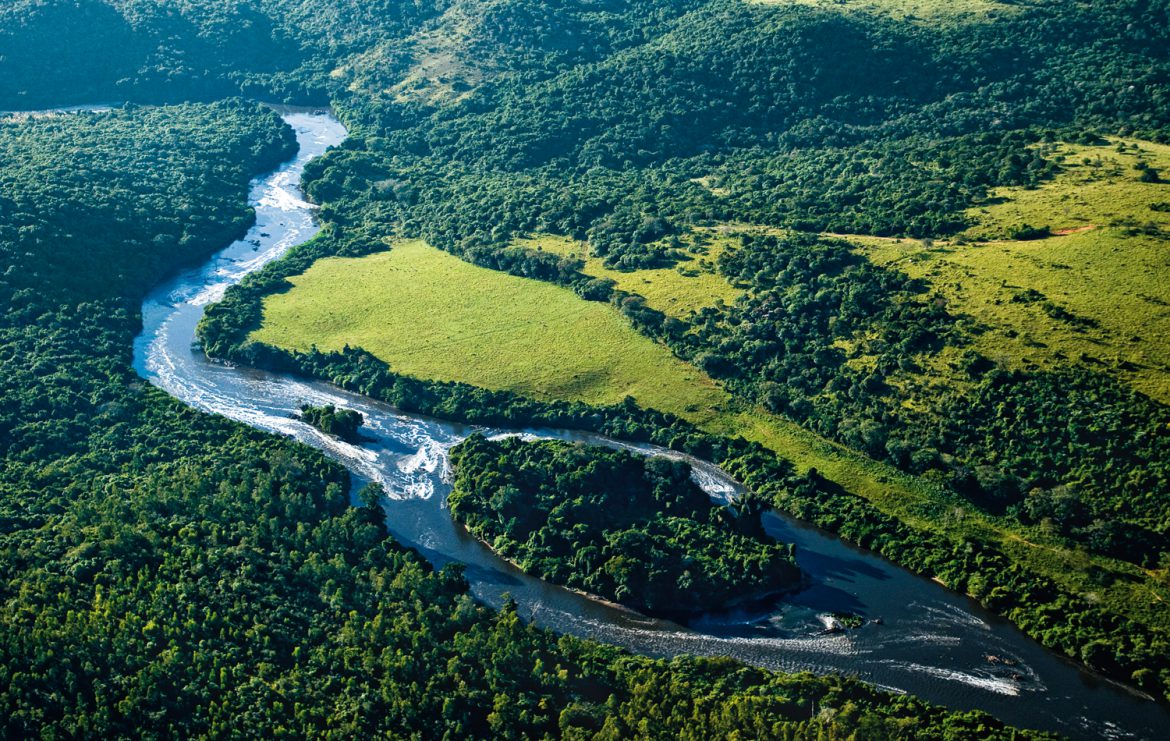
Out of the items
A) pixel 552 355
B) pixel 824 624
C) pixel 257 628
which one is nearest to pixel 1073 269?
pixel 824 624

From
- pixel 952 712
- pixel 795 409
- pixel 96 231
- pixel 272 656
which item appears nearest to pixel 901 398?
pixel 795 409

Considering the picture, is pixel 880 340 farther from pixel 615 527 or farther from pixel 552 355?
pixel 615 527

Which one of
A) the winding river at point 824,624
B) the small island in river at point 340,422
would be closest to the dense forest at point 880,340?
the winding river at point 824,624

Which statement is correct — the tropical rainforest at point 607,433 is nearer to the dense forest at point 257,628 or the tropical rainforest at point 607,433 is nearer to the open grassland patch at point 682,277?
the dense forest at point 257,628

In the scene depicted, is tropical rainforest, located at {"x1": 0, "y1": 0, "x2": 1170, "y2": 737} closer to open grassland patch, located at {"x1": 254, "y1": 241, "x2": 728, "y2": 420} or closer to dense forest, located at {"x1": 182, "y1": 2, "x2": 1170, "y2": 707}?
dense forest, located at {"x1": 182, "y1": 2, "x2": 1170, "y2": 707}

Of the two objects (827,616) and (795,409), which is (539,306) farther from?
(827,616)

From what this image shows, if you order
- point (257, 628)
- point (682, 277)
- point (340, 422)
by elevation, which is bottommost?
point (340, 422)
